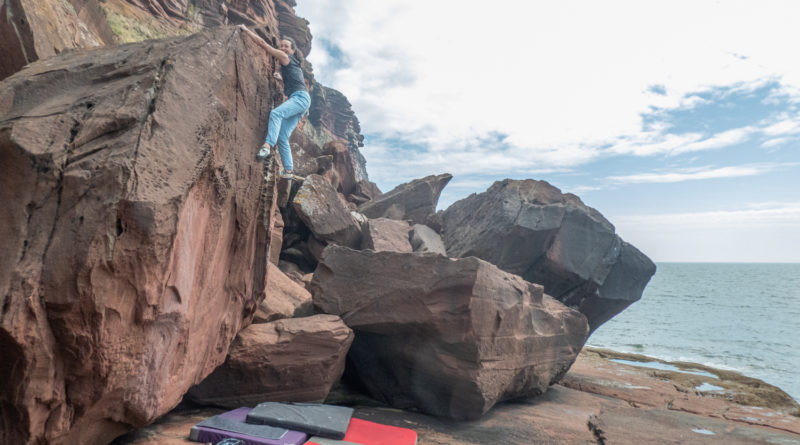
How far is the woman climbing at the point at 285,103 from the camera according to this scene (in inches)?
185

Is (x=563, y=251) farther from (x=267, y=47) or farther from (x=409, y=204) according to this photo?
(x=267, y=47)

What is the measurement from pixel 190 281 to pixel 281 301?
8.24ft

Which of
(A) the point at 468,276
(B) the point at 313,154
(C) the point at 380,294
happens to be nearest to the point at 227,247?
(C) the point at 380,294

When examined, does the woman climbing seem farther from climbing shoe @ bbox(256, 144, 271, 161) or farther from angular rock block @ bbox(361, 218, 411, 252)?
angular rock block @ bbox(361, 218, 411, 252)

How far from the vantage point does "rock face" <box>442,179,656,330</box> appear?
10906mm

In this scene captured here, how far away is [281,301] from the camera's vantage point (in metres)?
5.95

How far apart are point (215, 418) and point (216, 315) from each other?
0.93m

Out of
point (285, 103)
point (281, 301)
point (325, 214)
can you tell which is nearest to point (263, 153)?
point (285, 103)

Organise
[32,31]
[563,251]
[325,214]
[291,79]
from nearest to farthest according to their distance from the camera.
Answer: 1. [32,31]
2. [291,79]
3. [325,214]
4. [563,251]

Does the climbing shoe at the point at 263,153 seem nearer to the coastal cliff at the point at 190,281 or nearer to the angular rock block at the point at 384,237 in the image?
the coastal cliff at the point at 190,281

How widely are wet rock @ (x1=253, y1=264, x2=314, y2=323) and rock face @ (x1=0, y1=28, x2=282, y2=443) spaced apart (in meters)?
1.31

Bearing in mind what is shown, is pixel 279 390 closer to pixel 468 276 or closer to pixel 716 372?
pixel 468 276

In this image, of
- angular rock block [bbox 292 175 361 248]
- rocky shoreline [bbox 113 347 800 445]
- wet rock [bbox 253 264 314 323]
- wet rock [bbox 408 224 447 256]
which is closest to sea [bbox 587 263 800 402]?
rocky shoreline [bbox 113 347 800 445]

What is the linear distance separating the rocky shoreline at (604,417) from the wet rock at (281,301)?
1.17 metres
